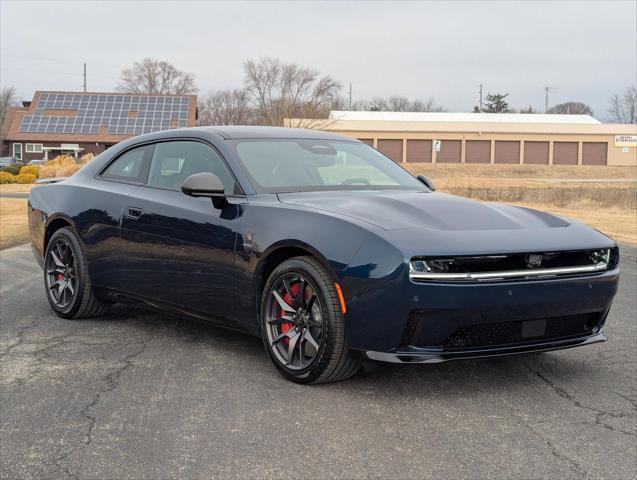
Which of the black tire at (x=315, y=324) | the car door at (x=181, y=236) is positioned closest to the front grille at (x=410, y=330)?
the black tire at (x=315, y=324)

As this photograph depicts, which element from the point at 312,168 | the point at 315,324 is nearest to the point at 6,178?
the point at 312,168

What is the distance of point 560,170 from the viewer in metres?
76.0

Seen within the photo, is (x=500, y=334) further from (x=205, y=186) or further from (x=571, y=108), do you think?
(x=571, y=108)

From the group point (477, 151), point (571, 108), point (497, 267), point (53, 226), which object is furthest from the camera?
point (571, 108)

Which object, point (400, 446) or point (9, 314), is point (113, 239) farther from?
point (400, 446)

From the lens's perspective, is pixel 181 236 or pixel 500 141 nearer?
pixel 181 236

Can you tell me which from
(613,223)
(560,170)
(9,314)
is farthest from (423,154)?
(9,314)

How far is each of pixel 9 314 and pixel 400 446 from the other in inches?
174

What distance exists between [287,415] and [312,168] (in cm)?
200

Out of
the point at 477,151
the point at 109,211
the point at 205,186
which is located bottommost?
the point at 109,211

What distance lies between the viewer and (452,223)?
14.8ft

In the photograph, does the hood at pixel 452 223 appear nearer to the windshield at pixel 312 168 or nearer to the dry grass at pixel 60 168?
the windshield at pixel 312 168

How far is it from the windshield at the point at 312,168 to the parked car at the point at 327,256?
1cm

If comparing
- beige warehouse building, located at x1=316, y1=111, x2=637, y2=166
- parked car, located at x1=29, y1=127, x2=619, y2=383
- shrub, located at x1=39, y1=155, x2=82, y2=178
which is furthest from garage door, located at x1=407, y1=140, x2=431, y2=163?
parked car, located at x1=29, y1=127, x2=619, y2=383
